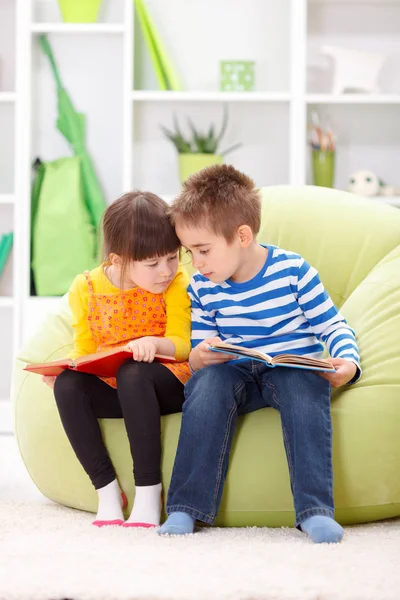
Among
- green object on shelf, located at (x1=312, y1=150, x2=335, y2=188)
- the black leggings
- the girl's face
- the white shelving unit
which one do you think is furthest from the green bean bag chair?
the white shelving unit

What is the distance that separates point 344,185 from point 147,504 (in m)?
2.02

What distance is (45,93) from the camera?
3352 millimetres

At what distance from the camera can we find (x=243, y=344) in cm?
175

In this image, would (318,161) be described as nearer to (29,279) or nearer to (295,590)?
(29,279)

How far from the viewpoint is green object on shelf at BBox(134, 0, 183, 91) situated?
312 centimetres

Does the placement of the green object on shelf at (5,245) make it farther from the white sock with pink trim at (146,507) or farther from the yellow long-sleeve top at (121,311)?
the white sock with pink trim at (146,507)

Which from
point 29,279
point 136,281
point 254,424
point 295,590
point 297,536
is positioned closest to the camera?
point 295,590

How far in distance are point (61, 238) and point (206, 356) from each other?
158 cm

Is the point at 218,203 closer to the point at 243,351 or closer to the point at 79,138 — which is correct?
the point at 243,351

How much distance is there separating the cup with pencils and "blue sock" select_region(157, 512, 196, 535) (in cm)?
186

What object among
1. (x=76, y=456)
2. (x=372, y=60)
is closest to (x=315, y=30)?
(x=372, y=60)

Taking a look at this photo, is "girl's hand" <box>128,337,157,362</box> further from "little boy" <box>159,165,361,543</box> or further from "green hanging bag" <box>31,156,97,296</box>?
"green hanging bag" <box>31,156,97,296</box>

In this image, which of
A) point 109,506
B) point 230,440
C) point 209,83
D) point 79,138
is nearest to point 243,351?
point 230,440

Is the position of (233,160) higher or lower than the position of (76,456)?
higher
